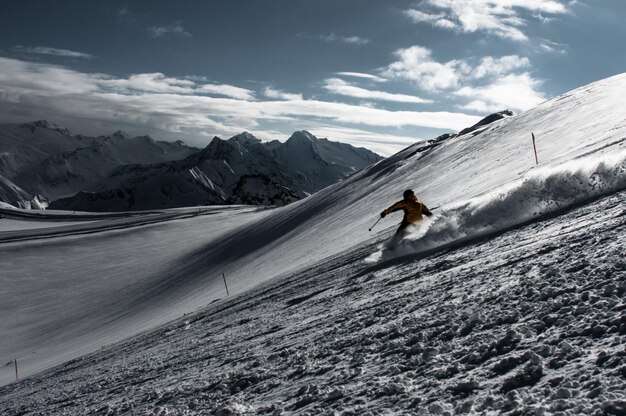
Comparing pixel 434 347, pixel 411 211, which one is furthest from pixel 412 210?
pixel 434 347

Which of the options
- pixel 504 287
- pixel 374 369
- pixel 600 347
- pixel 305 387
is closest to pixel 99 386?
pixel 305 387

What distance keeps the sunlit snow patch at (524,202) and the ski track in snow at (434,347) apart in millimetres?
690

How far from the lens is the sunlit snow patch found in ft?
28.3

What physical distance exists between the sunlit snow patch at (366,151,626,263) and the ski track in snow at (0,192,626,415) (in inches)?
27.2

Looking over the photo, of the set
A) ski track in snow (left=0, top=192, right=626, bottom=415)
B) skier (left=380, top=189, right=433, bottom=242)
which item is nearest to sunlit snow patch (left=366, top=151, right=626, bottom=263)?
skier (left=380, top=189, right=433, bottom=242)

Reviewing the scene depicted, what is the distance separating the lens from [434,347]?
4688 millimetres

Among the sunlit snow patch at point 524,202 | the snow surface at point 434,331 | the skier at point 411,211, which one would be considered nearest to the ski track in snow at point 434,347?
the snow surface at point 434,331

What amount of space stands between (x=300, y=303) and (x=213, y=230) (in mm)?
49570

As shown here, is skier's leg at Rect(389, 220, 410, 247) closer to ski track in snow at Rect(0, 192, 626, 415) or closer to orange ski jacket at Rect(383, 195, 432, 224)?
orange ski jacket at Rect(383, 195, 432, 224)

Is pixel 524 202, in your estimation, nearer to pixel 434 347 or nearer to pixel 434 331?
pixel 434 331

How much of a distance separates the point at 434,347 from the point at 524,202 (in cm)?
585

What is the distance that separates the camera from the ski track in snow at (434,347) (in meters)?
3.63

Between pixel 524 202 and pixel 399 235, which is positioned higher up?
pixel 524 202

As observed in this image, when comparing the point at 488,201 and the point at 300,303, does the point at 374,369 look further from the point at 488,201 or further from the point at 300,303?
the point at 488,201
